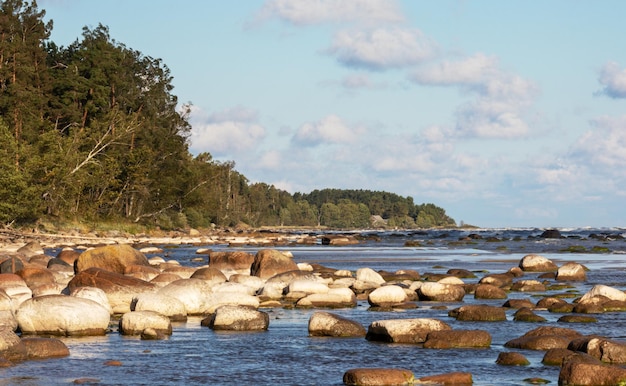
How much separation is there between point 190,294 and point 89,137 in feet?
185

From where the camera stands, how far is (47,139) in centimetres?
6631

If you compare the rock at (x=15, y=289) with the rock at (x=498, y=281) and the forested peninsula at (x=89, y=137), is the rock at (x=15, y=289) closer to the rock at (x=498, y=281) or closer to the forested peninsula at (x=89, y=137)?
the rock at (x=498, y=281)

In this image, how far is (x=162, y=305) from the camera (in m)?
20.2

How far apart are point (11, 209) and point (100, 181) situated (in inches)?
856

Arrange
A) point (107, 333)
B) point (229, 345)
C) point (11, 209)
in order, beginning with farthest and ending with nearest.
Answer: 1. point (11, 209)
2. point (107, 333)
3. point (229, 345)

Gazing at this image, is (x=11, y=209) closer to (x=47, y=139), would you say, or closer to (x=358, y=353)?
(x=47, y=139)

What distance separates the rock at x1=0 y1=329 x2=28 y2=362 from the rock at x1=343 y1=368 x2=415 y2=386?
5616 mm

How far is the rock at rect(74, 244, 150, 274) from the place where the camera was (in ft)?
89.7

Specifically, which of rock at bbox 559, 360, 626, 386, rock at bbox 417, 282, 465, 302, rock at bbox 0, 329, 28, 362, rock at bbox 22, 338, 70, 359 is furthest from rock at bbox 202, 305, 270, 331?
rock at bbox 559, 360, 626, 386

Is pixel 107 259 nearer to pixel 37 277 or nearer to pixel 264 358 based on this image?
pixel 37 277

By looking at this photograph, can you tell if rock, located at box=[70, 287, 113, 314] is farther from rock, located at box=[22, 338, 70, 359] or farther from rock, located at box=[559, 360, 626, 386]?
rock, located at box=[559, 360, 626, 386]

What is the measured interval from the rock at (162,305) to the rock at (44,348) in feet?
15.5

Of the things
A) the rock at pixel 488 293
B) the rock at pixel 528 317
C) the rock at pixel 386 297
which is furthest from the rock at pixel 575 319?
the rock at pixel 488 293

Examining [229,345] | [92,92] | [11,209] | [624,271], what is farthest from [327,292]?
[92,92]
